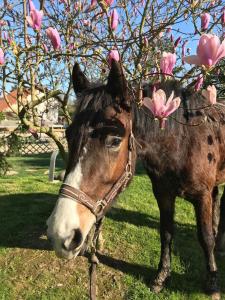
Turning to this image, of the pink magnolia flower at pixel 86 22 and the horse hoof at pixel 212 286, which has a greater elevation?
the pink magnolia flower at pixel 86 22

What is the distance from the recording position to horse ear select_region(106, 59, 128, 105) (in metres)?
2.69

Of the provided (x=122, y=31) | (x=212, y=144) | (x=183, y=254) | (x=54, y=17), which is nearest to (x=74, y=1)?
(x=54, y=17)

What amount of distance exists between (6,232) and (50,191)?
7.58ft

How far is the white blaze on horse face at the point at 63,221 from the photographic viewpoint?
91.7 inches

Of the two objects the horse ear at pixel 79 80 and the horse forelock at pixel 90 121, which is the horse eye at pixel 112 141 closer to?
the horse forelock at pixel 90 121

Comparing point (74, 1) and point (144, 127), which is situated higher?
point (74, 1)

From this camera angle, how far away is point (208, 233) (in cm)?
396

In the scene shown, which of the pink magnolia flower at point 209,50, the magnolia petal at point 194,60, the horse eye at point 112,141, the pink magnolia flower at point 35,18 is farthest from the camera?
the pink magnolia flower at point 35,18

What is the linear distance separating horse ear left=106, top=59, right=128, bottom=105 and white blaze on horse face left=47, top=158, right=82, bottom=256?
30.4 inches

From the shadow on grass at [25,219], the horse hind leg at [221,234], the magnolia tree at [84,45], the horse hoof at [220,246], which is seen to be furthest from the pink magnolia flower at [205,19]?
the shadow on grass at [25,219]

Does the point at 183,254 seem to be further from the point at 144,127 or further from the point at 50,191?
the point at 50,191

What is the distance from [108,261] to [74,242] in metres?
2.27

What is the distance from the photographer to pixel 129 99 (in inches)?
114

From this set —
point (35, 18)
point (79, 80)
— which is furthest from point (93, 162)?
point (35, 18)
